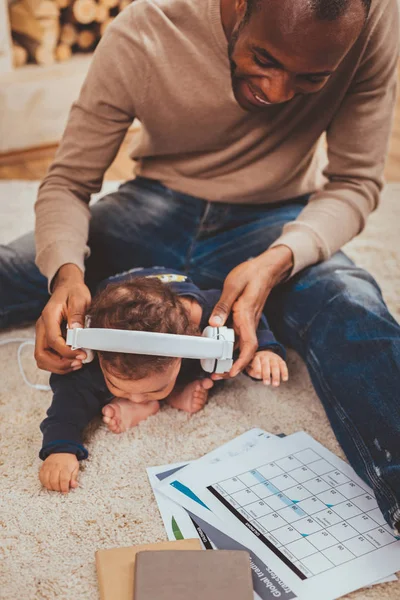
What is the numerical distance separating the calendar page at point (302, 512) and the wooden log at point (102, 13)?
1.97 m

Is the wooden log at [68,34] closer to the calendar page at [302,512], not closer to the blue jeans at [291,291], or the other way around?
the blue jeans at [291,291]

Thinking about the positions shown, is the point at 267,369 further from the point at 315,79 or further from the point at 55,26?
the point at 55,26

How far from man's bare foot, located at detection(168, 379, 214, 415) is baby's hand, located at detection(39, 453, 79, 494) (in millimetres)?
225

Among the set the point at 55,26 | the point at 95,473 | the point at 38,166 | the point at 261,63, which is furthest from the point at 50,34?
the point at 95,473

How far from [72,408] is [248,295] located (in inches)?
13.3

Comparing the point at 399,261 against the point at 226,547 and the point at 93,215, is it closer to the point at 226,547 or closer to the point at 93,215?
the point at 93,215

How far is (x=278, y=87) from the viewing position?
99cm

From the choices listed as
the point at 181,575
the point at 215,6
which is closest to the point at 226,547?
the point at 181,575

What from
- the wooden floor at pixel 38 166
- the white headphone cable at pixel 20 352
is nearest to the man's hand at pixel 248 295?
the white headphone cable at pixel 20 352

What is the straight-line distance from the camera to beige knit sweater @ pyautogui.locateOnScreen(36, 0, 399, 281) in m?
1.16

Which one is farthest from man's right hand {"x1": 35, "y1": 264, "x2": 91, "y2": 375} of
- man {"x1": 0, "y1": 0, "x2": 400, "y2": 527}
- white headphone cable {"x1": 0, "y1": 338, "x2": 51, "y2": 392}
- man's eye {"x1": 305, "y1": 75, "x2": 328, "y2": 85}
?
man's eye {"x1": 305, "y1": 75, "x2": 328, "y2": 85}

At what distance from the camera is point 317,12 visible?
2.93ft

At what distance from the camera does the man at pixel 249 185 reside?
973mm

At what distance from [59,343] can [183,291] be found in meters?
0.23
